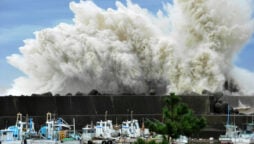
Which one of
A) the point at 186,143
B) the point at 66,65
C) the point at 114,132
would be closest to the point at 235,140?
the point at 186,143

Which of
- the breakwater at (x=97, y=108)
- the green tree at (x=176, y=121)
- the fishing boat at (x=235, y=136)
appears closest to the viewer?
the green tree at (x=176, y=121)

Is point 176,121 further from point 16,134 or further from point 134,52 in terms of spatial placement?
point 134,52

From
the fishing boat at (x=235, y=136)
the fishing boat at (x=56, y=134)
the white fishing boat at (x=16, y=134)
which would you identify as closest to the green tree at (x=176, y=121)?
the fishing boat at (x=56, y=134)

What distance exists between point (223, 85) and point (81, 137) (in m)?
14.3

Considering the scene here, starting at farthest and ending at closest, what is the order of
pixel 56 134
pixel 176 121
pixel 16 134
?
pixel 56 134 < pixel 16 134 < pixel 176 121

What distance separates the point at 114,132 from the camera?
2680 centimetres

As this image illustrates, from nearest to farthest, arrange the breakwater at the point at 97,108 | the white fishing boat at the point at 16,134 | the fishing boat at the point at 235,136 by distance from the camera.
A: the white fishing boat at the point at 16,134 < the fishing boat at the point at 235,136 < the breakwater at the point at 97,108

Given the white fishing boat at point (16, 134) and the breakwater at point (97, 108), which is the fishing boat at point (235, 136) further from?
the white fishing boat at point (16, 134)

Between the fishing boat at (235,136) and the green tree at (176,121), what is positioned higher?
the green tree at (176,121)

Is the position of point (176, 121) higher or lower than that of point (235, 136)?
higher

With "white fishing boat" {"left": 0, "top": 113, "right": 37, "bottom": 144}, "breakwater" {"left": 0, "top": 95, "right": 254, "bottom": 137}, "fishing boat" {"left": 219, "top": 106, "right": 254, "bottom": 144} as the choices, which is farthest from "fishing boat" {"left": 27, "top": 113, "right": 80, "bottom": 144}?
"fishing boat" {"left": 219, "top": 106, "right": 254, "bottom": 144}

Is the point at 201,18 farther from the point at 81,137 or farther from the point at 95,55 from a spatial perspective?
the point at 81,137

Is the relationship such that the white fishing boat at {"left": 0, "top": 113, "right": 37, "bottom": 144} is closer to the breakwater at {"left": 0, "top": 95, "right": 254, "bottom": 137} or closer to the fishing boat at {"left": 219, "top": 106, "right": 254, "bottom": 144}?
the breakwater at {"left": 0, "top": 95, "right": 254, "bottom": 137}

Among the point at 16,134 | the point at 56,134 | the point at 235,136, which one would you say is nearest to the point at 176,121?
the point at 235,136
